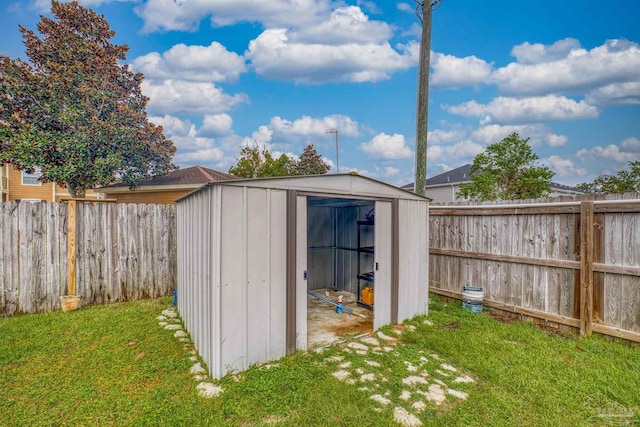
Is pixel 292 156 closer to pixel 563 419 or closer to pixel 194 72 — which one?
pixel 194 72

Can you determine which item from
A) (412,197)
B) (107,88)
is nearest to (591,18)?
(412,197)

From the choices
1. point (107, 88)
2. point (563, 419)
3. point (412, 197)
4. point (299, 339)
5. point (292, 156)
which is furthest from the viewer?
point (292, 156)

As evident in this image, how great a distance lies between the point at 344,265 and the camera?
22.6ft

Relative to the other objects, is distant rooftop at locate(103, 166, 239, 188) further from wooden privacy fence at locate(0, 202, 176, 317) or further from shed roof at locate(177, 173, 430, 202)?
shed roof at locate(177, 173, 430, 202)

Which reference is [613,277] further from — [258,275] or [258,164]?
[258,164]

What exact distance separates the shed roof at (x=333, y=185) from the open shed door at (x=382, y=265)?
0.71ft

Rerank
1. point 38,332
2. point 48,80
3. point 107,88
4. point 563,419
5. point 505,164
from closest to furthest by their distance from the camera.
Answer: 1. point 563,419
2. point 38,332
3. point 505,164
4. point 48,80
5. point 107,88

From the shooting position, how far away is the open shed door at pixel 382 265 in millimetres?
4215

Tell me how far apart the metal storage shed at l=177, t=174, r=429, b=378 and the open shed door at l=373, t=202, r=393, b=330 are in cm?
1

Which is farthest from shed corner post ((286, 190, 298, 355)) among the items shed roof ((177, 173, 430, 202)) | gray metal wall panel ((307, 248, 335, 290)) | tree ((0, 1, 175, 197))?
tree ((0, 1, 175, 197))

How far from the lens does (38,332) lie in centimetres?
391

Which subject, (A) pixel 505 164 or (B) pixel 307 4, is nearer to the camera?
(B) pixel 307 4

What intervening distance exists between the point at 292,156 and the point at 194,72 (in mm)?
8699

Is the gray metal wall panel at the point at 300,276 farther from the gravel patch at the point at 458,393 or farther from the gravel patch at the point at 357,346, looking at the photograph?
the gravel patch at the point at 458,393
